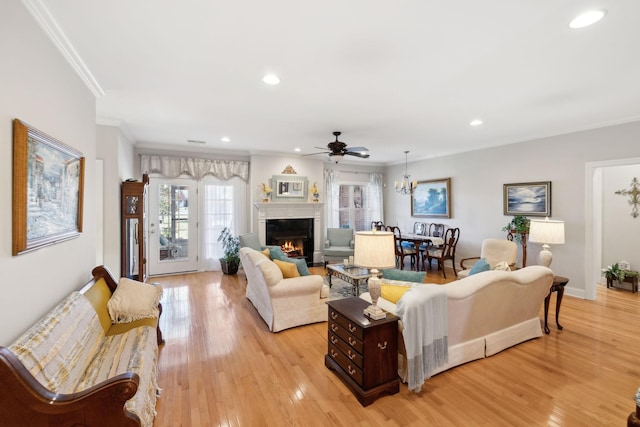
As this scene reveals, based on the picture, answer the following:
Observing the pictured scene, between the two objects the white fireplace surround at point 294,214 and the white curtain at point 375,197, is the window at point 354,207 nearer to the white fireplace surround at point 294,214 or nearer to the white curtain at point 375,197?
the white curtain at point 375,197

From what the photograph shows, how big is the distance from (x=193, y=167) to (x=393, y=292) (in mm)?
4959

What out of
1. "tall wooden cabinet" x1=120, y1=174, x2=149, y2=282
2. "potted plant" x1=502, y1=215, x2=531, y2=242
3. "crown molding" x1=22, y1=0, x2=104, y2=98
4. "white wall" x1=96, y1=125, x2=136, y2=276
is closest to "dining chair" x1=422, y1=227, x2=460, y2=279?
"potted plant" x1=502, y1=215, x2=531, y2=242

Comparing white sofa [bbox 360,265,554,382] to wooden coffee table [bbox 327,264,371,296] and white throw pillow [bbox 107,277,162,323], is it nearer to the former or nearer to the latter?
wooden coffee table [bbox 327,264,371,296]

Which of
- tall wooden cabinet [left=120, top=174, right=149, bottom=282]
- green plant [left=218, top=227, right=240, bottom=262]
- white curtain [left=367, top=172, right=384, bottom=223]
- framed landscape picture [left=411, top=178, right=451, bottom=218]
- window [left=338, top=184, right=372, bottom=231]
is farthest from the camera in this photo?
white curtain [left=367, top=172, right=384, bottom=223]

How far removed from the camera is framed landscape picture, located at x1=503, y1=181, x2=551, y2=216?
477 cm

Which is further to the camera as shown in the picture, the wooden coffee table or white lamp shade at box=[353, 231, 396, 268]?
the wooden coffee table

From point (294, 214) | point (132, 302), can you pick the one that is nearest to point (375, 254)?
point (132, 302)

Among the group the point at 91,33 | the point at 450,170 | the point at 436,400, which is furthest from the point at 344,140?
the point at 436,400

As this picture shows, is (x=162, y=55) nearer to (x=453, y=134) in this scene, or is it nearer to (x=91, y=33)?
(x=91, y=33)

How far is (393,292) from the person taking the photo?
2.65 m

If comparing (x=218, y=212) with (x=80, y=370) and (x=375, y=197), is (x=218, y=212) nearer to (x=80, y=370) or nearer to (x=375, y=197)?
(x=375, y=197)

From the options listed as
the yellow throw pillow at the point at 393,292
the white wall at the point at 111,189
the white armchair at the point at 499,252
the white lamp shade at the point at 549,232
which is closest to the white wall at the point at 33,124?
the white wall at the point at 111,189

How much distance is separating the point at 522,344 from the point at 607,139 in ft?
11.1

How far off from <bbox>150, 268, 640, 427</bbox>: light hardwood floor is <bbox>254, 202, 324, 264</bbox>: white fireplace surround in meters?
2.96
